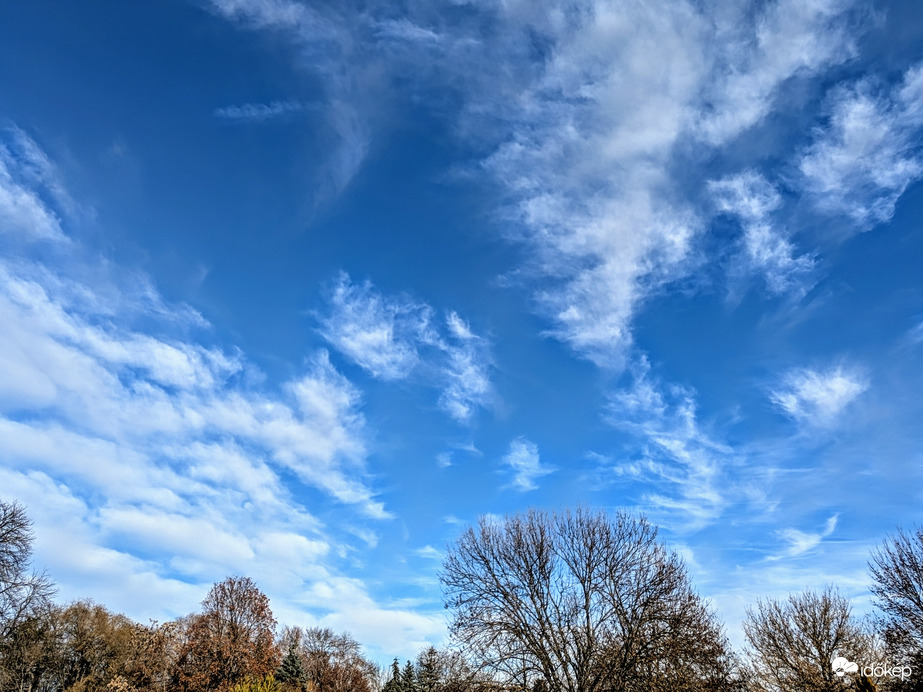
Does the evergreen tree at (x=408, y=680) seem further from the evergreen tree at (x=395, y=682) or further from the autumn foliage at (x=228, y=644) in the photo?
the autumn foliage at (x=228, y=644)

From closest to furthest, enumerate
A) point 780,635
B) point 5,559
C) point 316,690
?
point 5,559 < point 780,635 < point 316,690

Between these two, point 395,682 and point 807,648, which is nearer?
point 807,648

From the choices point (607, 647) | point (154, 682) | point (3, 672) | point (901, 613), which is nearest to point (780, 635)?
point (901, 613)

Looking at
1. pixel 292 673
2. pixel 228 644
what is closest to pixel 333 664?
pixel 292 673

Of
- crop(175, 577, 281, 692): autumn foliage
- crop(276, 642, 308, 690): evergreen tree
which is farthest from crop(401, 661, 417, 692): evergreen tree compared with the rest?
crop(175, 577, 281, 692): autumn foliage

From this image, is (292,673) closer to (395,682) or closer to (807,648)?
(395,682)

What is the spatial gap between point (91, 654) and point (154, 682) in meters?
7.04

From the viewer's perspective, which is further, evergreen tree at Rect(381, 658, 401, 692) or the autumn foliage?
evergreen tree at Rect(381, 658, 401, 692)

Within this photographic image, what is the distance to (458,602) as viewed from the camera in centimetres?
2303

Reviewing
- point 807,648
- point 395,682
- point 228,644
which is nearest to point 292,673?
point 395,682

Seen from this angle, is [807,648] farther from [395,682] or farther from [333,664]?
[333,664]

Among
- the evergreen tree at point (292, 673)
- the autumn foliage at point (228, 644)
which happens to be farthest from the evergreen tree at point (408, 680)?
the autumn foliage at point (228, 644)

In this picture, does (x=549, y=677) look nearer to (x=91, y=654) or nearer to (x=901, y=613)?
(x=901, y=613)

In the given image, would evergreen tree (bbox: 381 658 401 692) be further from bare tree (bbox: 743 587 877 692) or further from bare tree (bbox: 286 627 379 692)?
bare tree (bbox: 743 587 877 692)
